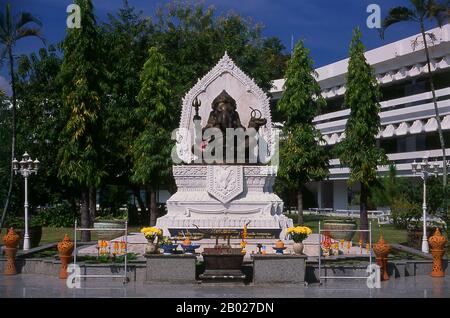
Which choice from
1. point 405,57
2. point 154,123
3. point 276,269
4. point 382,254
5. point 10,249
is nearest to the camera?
point 276,269

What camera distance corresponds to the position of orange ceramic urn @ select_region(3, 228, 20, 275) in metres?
17.6

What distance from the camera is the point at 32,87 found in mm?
37531

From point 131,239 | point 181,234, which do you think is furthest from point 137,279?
point 131,239

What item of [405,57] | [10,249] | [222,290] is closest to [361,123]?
[222,290]

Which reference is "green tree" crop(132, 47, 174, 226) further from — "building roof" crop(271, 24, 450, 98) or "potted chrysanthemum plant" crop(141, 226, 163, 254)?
"potted chrysanthemum plant" crop(141, 226, 163, 254)

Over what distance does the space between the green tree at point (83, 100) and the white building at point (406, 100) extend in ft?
56.2

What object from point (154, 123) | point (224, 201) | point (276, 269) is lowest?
point (276, 269)

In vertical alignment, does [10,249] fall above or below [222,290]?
above

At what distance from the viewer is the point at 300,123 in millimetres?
34188

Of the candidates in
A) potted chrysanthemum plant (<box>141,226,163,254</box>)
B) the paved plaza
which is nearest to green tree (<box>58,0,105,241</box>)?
potted chrysanthemum plant (<box>141,226,163,254</box>)

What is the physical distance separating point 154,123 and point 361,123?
9835 mm

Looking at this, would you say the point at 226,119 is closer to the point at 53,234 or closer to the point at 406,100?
the point at 53,234

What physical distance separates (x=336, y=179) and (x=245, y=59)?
801 inches

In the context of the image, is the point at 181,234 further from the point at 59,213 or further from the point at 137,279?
the point at 59,213
